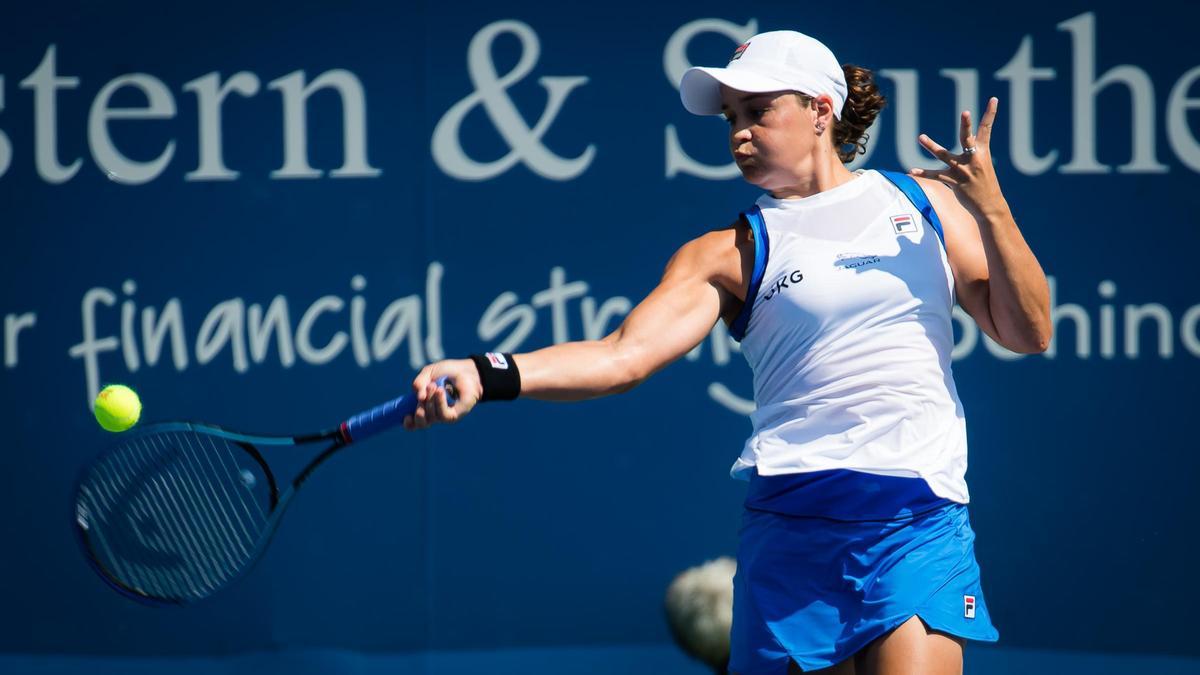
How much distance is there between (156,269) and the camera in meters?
4.78

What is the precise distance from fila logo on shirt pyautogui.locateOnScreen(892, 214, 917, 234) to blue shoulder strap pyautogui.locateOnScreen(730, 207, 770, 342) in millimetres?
246

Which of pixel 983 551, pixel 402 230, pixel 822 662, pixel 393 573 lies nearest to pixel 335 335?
pixel 402 230

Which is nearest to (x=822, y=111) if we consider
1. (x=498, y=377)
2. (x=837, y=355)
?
(x=837, y=355)

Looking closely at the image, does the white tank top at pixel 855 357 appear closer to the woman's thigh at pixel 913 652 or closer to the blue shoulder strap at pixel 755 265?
the blue shoulder strap at pixel 755 265

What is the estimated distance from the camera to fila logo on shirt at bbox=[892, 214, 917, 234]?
2910 mm

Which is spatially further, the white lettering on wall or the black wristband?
the white lettering on wall

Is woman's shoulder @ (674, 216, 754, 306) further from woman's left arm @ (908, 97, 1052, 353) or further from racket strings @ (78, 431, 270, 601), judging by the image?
racket strings @ (78, 431, 270, 601)

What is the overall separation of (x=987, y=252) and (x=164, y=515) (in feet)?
5.91

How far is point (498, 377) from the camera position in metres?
2.58

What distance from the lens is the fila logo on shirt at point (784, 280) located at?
285 centimetres

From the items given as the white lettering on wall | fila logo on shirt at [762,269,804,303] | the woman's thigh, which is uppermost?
the white lettering on wall

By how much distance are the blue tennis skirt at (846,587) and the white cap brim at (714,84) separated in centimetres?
81

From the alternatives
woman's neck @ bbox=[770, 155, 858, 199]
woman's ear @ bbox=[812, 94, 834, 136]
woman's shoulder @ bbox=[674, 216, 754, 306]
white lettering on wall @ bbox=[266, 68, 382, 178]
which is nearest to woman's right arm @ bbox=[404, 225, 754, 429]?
woman's shoulder @ bbox=[674, 216, 754, 306]

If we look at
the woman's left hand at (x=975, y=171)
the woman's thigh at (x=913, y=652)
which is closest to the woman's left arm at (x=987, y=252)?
the woman's left hand at (x=975, y=171)
